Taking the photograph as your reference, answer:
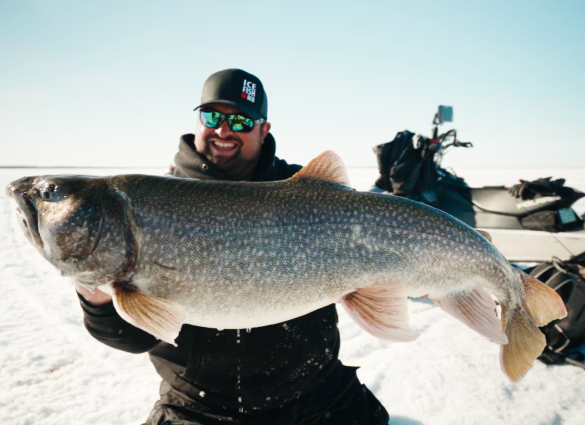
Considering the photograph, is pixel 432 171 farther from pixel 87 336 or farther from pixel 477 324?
pixel 87 336

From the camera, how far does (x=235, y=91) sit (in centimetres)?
281

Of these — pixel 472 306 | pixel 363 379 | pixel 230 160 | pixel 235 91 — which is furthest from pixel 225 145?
pixel 363 379

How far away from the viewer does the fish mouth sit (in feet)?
5.37

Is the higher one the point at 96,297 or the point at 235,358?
the point at 96,297

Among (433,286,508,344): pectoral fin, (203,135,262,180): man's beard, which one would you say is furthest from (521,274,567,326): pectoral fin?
(203,135,262,180): man's beard

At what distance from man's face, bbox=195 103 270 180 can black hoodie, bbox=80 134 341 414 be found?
1.30 m

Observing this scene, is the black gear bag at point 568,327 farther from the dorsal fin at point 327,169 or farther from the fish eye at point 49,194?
the fish eye at point 49,194

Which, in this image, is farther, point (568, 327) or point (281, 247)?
point (568, 327)

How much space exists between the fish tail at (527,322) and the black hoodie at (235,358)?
42.9 inches

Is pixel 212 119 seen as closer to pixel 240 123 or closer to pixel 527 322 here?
pixel 240 123

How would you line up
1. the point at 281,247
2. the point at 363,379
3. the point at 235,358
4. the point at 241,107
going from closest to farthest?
the point at 281,247 → the point at 235,358 → the point at 241,107 → the point at 363,379

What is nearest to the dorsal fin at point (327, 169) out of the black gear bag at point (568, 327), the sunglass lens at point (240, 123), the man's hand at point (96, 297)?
the sunglass lens at point (240, 123)

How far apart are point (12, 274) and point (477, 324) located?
631cm

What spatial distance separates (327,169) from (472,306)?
118 cm
